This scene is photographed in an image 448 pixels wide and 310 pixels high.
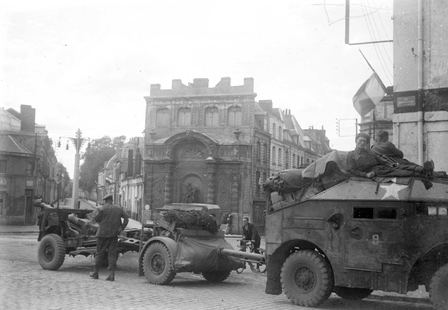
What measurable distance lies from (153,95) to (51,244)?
39282 mm

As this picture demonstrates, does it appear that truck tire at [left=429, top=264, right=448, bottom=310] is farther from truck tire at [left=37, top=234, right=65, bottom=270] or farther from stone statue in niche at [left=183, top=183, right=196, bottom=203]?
stone statue in niche at [left=183, top=183, right=196, bottom=203]

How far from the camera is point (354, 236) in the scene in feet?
27.3

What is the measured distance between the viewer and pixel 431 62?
46.3ft

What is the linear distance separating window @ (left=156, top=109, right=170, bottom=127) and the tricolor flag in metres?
36.4

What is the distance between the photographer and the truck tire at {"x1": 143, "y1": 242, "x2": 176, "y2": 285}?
10.9 m

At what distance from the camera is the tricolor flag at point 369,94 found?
15.5 metres

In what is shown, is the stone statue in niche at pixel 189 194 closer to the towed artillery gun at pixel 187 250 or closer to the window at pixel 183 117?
the window at pixel 183 117

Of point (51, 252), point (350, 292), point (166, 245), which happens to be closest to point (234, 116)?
point (51, 252)

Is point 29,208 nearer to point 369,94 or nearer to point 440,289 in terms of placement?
point 369,94

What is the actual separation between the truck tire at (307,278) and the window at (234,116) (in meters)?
40.0

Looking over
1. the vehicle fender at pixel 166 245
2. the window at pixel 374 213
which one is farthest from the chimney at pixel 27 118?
the window at pixel 374 213

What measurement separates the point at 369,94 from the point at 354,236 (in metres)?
8.14

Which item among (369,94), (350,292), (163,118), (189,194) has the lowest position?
(350,292)

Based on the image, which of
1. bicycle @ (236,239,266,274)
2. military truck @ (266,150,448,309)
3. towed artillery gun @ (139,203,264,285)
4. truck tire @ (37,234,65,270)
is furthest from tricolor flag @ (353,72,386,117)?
truck tire @ (37,234,65,270)
